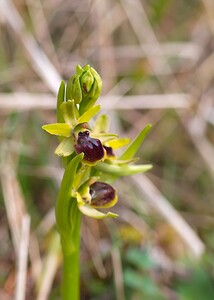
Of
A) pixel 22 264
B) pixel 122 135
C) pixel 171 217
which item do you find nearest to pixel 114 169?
pixel 22 264

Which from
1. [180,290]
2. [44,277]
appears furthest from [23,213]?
[180,290]

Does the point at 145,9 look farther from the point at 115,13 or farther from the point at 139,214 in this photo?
the point at 139,214

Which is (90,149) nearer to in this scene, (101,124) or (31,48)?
(101,124)

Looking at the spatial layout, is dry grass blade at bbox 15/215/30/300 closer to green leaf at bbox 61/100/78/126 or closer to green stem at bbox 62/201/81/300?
green stem at bbox 62/201/81/300

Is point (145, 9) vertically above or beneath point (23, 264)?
above

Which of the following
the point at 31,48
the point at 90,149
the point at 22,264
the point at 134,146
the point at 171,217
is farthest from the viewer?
the point at 31,48

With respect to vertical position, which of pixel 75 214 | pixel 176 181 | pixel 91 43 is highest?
pixel 91 43

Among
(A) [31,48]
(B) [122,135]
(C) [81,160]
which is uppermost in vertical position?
(A) [31,48]
